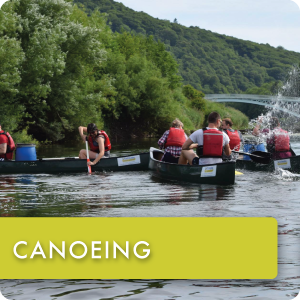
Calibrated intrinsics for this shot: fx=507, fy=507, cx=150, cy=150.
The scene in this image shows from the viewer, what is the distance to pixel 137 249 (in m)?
3.89

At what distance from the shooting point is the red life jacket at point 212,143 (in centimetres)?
984

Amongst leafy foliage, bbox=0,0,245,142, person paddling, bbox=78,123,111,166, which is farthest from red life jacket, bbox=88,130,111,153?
leafy foliage, bbox=0,0,245,142

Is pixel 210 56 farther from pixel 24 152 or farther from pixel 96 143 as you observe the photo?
pixel 96 143

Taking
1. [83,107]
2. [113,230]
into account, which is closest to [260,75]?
[83,107]

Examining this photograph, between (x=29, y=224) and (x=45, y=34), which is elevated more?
(x=45, y=34)

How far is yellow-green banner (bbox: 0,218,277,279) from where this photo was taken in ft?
12.8

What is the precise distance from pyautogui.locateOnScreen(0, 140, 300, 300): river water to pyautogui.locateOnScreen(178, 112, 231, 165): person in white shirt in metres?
0.61

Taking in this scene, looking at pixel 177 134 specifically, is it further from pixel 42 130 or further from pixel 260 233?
pixel 42 130

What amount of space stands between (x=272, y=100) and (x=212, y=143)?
58.6 metres

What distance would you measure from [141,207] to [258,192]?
2.81 meters

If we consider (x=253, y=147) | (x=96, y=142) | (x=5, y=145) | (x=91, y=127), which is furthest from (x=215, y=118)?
(x=5, y=145)

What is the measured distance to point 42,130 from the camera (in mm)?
26891

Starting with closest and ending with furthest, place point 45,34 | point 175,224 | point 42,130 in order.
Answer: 1. point 175,224
2. point 45,34
3. point 42,130

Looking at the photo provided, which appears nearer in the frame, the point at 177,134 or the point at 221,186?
the point at 221,186
